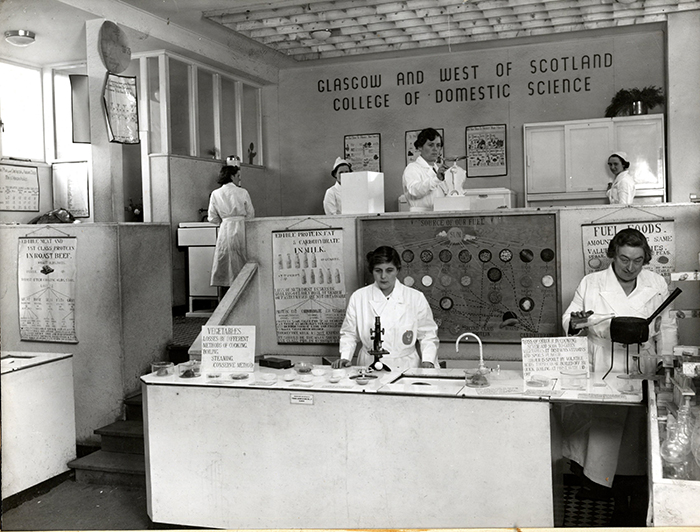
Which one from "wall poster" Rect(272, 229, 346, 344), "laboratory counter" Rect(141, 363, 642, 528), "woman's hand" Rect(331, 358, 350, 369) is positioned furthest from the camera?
"wall poster" Rect(272, 229, 346, 344)

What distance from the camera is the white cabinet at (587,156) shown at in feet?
28.3

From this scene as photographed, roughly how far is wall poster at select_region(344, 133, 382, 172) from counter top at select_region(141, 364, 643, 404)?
5.30 meters

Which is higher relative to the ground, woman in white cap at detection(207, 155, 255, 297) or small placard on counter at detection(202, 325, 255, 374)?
woman in white cap at detection(207, 155, 255, 297)

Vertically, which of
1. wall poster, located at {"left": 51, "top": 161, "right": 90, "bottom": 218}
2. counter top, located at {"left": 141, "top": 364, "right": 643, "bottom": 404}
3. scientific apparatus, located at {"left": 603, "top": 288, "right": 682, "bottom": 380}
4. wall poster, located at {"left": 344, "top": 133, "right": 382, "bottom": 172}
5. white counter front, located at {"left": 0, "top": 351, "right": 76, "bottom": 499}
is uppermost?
wall poster, located at {"left": 344, "top": 133, "right": 382, "bottom": 172}

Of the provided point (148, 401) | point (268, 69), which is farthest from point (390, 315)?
point (268, 69)

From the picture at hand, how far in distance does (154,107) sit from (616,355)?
635 cm

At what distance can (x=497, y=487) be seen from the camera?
3.10 metres

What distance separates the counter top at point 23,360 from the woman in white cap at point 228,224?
8.60ft

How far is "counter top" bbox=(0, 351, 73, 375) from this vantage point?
4.49 meters

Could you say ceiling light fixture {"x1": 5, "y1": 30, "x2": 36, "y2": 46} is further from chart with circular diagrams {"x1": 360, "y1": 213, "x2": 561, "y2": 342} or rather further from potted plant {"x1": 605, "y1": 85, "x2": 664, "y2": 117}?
potted plant {"x1": 605, "y1": 85, "x2": 664, "y2": 117}

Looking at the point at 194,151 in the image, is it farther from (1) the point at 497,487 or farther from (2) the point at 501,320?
(1) the point at 497,487

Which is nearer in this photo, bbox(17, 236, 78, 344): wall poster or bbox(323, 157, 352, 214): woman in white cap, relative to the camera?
bbox(17, 236, 78, 344): wall poster

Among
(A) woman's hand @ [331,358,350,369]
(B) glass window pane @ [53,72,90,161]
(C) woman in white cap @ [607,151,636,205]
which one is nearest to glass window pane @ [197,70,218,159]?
(B) glass window pane @ [53,72,90,161]

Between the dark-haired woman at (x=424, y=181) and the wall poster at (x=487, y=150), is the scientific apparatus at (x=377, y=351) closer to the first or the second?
the dark-haired woman at (x=424, y=181)
